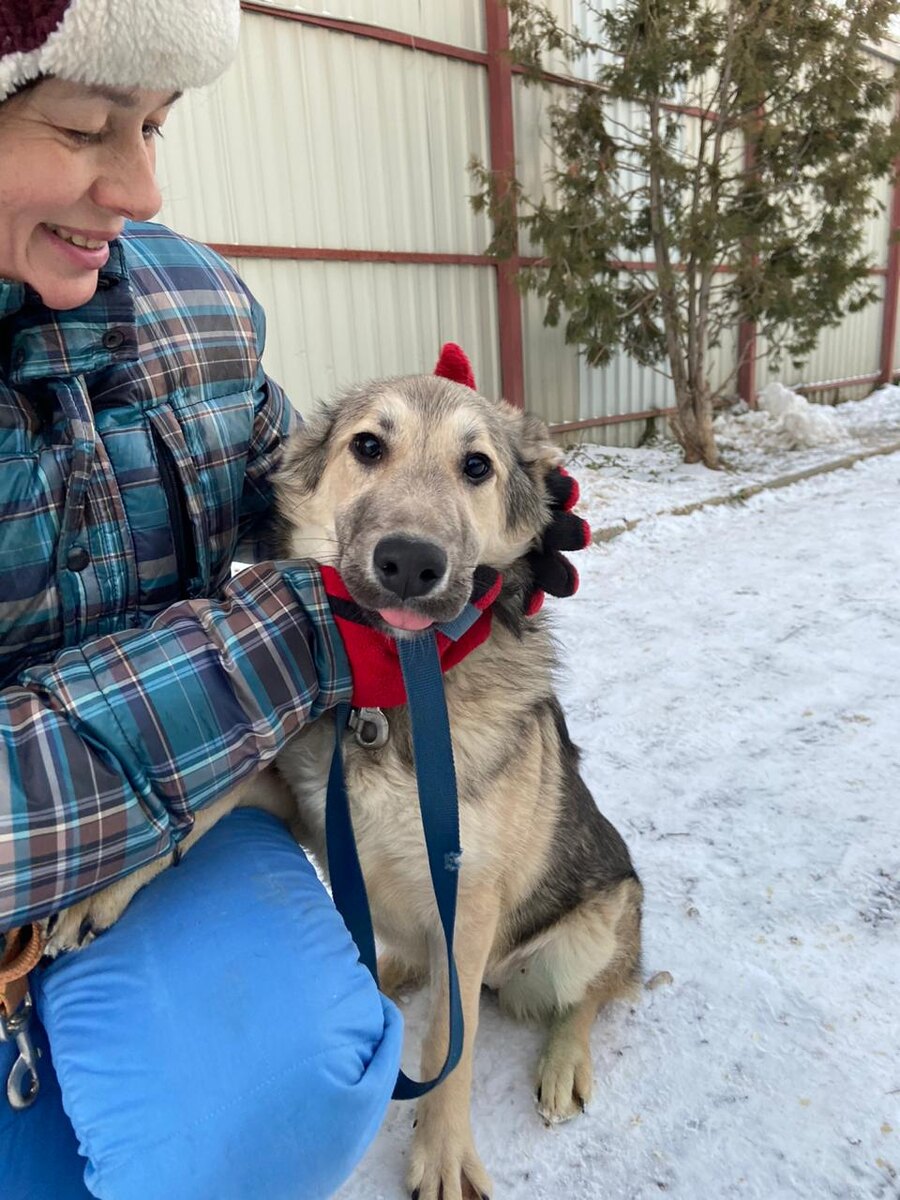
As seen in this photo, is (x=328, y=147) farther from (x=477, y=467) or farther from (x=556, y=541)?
(x=556, y=541)

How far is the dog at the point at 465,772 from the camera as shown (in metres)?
1.45

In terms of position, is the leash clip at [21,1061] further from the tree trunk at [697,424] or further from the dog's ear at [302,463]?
the tree trunk at [697,424]

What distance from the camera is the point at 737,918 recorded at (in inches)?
81.9

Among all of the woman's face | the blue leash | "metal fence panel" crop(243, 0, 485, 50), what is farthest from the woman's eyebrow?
"metal fence panel" crop(243, 0, 485, 50)

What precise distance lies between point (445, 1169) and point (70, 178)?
5.58 feet

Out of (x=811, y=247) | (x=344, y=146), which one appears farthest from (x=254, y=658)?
(x=811, y=247)

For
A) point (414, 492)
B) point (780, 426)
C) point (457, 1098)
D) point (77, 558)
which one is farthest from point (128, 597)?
point (780, 426)

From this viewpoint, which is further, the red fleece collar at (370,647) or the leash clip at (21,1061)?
the red fleece collar at (370,647)

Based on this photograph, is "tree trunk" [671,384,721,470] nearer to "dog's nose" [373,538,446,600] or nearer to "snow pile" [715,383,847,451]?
"snow pile" [715,383,847,451]

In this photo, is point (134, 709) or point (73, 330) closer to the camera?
point (134, 709)

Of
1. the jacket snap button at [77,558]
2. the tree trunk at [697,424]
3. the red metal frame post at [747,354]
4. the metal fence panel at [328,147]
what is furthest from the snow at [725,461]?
the jacket snap button at [77,558]

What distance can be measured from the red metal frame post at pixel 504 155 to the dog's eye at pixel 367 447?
18.2 feet

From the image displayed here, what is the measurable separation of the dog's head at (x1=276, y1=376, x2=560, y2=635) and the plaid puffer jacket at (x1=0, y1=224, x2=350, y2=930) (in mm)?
129

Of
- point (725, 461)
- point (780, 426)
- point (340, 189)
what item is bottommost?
point (725, 461)
